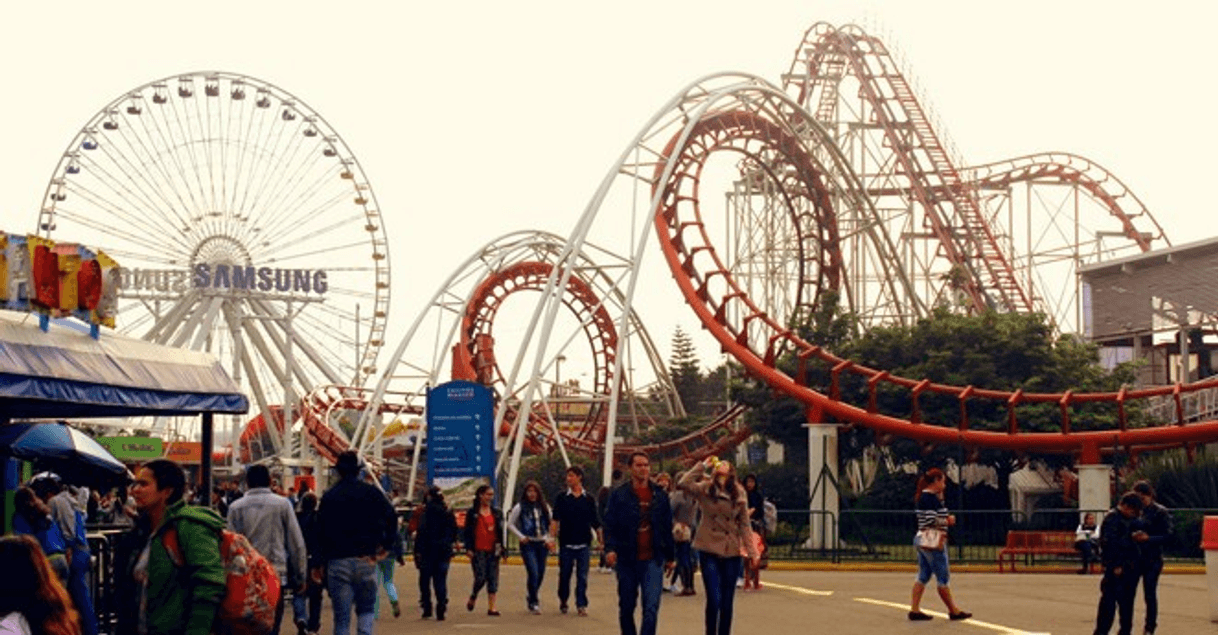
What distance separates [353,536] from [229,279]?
4737 cm

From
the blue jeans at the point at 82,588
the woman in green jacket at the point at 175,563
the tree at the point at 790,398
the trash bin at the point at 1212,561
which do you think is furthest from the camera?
the tree at the point at 790,398

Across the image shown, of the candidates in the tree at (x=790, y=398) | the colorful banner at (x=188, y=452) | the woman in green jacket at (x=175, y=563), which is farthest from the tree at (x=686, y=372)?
the woman in green jacket at (x=175, y=563)

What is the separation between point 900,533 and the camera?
131ft

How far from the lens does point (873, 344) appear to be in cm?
5294

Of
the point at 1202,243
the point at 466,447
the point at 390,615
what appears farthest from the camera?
the point at 1202,243

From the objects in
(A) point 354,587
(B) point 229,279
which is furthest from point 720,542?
(B) point 229,279

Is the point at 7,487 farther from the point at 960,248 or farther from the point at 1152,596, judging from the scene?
the point at 960,248

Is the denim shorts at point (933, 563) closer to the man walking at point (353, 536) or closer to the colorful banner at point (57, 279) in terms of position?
the man walking at point (353, 536)

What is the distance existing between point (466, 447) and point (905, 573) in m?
7.81

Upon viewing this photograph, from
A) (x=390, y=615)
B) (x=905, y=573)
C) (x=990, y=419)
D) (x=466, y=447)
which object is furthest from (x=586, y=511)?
(x=990, y=419)

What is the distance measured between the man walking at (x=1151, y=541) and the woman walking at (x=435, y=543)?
781cm

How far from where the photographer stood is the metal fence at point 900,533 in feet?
120

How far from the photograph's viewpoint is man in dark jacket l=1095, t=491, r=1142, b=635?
701 inches

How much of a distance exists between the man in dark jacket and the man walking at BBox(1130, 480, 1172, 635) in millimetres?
138
